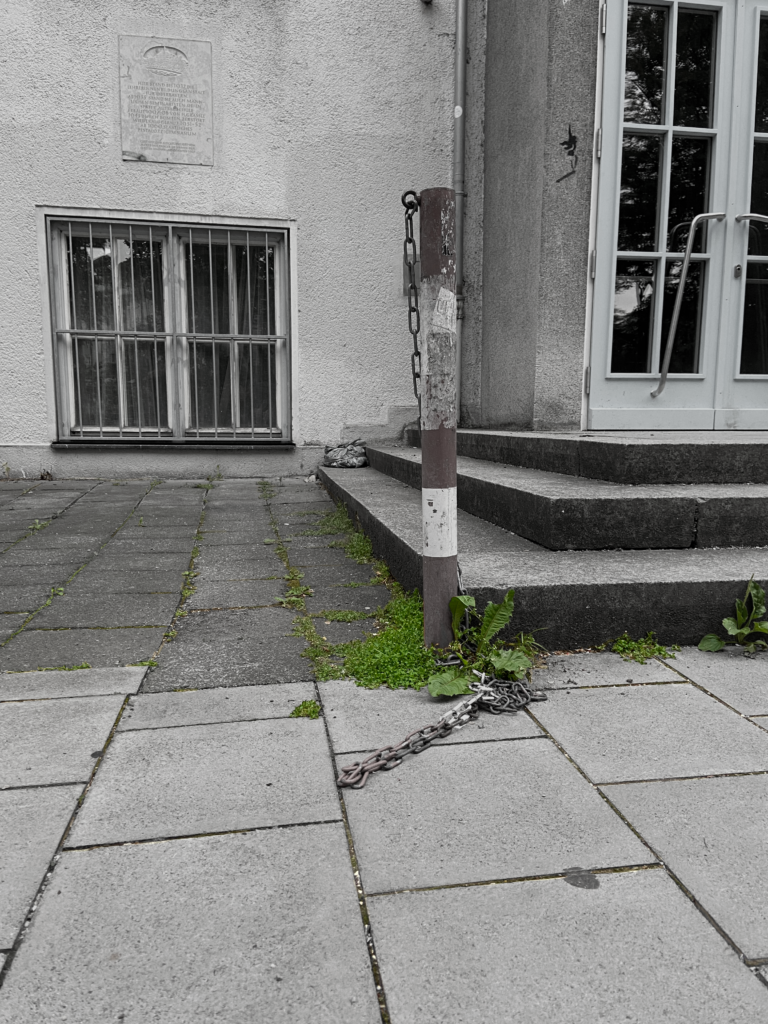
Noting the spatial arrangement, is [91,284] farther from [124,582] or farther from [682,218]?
[682,218]

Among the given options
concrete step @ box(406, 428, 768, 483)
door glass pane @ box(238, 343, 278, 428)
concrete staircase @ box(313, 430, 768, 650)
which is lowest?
concrete staircase @ box(313, 430, 768, 650)

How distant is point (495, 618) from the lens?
2484mm

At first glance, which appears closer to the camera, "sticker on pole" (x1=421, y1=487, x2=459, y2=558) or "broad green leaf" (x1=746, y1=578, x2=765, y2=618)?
"sticker on pole" (x1=421, y1=487, x2=459, y2=558)

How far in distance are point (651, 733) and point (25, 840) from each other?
159 cm

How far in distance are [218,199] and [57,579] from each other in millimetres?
4665

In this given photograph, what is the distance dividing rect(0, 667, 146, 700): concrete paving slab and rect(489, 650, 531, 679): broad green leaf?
1169mm

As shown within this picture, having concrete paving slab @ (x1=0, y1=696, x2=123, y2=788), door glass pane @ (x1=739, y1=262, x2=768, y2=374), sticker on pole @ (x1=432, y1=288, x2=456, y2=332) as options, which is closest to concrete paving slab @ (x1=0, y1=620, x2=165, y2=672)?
concrete paving slab @ (x1=0, y1=696, x2=123, y2=788)

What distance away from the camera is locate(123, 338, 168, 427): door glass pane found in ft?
23.5

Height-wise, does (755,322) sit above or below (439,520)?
above

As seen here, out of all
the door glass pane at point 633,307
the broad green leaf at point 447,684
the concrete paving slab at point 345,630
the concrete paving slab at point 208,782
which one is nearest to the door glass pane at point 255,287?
the door glass pane at point 633,307

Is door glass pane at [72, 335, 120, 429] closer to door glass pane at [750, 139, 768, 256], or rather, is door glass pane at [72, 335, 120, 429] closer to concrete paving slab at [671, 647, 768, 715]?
door glass pane at [750, 139, 768, 256]

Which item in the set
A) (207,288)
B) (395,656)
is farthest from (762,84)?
(395,656)

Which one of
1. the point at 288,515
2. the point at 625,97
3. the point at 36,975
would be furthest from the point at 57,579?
the point at 625,97

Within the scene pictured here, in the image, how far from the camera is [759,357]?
5457 millimetres
